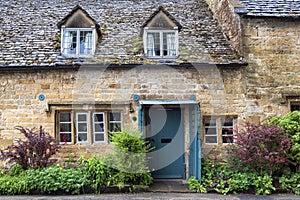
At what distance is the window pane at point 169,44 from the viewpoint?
Result: 34.5 ft

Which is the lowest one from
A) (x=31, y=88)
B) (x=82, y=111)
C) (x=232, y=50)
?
(x=82, y=111)

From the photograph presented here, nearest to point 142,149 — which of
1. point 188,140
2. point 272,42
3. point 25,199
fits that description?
point 188,140

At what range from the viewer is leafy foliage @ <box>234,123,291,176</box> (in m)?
8.55

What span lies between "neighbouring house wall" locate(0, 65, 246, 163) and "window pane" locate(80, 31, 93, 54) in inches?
33.1

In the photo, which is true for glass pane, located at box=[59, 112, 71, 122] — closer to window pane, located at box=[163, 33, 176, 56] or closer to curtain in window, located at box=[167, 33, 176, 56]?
window pane, located at box=[163, 33, 176, 56]

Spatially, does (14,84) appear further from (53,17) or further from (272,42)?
(272,42)

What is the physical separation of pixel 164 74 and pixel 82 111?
3.15m

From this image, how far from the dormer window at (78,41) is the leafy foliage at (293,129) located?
684cm

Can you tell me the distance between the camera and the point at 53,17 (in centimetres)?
1262

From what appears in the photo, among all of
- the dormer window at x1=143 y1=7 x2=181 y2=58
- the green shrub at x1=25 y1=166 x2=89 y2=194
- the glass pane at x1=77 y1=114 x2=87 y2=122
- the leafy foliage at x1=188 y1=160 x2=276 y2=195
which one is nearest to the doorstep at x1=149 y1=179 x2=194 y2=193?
the leafy foliage at x1=188 y1=160 x2=276 y2=195

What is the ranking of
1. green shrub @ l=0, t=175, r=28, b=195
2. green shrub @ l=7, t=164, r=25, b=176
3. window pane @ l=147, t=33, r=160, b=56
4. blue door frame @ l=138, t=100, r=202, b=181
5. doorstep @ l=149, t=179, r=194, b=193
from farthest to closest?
window pane @ l=147, t=33, r=160, b=56, blue door frame @ l=138, t=100, r=202, b=181, green shrub @ l=7, t=164, r=25, b=176, doorstep @ l=149, t=179, r=194, b=193, green shrub @ l=0, t=175, r=28, b=195

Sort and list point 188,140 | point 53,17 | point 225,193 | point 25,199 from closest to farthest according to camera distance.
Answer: point 25,199
point 225,193
point 188,140
point 53,17

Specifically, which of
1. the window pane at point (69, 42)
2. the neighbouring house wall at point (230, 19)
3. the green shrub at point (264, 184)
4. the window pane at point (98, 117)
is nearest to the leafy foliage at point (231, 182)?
the green shrub at point (264, 184)

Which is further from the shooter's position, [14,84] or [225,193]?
[14,84]
